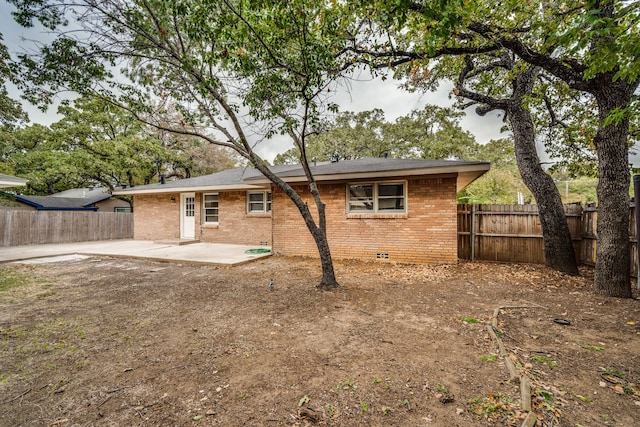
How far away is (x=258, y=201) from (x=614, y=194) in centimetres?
1014

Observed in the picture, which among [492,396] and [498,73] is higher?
[498,73]

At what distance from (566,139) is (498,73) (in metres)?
2.84

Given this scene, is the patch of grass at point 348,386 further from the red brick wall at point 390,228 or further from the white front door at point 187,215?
the white front door at point 187,215

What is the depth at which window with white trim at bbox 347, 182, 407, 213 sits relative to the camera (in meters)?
8.11

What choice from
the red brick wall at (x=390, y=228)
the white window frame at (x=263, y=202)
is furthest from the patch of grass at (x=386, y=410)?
the white window frame at (x=263, y=202)

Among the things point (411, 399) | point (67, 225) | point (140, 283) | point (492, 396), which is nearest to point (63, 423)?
point (411, 399)

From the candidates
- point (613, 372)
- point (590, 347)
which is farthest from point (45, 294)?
point (590, 347)

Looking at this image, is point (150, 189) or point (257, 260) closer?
point (257, 260)

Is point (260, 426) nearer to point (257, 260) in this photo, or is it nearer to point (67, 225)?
point (257, 260)

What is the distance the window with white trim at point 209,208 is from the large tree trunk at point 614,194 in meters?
12.2

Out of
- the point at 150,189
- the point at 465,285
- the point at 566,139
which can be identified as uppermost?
the point at 566,139

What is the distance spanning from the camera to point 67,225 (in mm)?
13281

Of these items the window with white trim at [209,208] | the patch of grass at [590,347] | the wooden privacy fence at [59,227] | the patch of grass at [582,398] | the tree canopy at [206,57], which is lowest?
the patch of grass at [590,347]

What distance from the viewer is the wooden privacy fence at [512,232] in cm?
726
